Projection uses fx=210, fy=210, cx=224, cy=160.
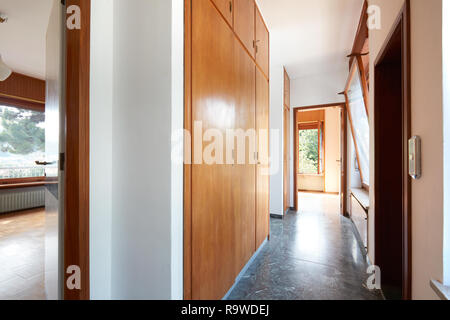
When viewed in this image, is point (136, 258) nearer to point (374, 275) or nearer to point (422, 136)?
point (422, 136)

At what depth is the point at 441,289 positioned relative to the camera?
82cm

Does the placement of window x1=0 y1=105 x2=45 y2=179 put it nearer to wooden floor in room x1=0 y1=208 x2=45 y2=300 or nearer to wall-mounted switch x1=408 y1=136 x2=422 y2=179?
wooden floor in room x1=0 y1=208 x2=45 y2=300

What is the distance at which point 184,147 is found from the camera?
1233 millimetres

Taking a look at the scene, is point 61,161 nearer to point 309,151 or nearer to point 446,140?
point 446,140

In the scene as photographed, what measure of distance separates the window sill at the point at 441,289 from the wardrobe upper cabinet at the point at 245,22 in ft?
7.13


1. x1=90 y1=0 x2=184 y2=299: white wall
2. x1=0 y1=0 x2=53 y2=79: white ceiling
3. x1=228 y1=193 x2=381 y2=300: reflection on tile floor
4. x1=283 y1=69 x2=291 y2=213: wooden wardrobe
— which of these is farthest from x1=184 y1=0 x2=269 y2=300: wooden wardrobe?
x1=0 y1=0 x2=53 y2=79: white ceiling

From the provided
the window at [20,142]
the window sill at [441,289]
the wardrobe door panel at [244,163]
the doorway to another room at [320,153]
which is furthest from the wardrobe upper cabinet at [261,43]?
the window at [20,142]

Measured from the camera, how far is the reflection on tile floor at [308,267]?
1.90 metres

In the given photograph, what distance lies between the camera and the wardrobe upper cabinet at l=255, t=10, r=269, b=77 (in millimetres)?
2615

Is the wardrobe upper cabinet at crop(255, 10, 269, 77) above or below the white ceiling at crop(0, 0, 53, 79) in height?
below

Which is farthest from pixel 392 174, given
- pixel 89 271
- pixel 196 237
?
pixel 89 271

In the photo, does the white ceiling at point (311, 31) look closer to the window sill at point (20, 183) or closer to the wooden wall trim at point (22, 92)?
the wooden wall trim at point (22, 92)

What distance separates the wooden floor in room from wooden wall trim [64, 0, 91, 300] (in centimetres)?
119

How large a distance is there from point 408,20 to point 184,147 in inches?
55.7
